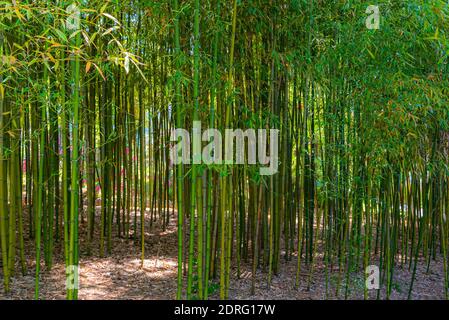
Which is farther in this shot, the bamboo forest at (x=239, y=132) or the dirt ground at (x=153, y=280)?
the dirt ground at (x=153, y=280)

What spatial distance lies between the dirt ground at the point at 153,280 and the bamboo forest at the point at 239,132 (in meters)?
0.02

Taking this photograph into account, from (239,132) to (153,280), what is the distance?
1593mm

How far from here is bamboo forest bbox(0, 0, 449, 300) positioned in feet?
10.6

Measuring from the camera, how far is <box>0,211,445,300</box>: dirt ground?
397 cm

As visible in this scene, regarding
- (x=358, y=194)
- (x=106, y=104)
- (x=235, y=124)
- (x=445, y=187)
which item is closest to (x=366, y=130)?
(x=358, y=194)

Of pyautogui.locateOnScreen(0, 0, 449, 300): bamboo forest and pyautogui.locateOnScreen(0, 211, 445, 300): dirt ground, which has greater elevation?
pyautogui.locateOnScreen(0, 0, 449, 300): bamboo forest

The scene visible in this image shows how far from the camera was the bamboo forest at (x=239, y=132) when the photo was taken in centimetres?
324

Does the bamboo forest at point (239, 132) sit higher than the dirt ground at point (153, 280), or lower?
higher

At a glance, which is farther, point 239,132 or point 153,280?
point 153,280

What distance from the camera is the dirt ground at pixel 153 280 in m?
3.97

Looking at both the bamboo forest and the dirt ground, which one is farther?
the dirt ground

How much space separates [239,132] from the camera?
12.8 ft

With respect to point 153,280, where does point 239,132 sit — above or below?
above

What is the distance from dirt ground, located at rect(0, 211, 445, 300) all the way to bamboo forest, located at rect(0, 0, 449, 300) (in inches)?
0.9
